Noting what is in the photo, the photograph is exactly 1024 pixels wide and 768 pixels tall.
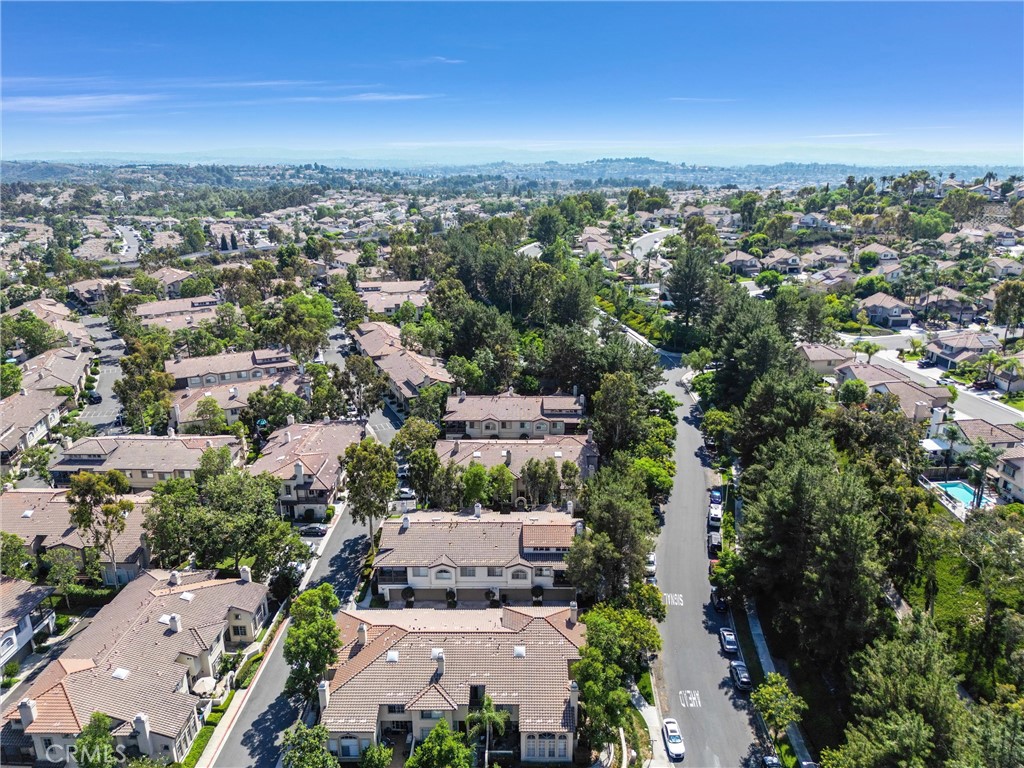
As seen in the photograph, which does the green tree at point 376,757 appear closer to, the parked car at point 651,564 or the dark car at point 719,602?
the parked car at point 651,564

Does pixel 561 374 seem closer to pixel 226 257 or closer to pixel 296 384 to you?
pixel 296 384

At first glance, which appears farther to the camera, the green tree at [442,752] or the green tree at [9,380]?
the green tree at [9,380]

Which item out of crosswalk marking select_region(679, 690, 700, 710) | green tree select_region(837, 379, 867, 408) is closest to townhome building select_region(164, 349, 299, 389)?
crosswalk marking select_region(679, 690, 700, 710)

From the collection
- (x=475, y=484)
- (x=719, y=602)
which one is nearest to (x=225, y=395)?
(x=475, y=484)

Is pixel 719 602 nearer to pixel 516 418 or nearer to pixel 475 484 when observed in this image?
pixel 475 484

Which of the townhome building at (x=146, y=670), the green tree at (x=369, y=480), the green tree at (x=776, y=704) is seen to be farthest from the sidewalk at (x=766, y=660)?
the townhome building at (x=146, y=670)

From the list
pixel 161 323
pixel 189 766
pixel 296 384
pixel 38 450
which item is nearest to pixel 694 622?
pixel 189 766
